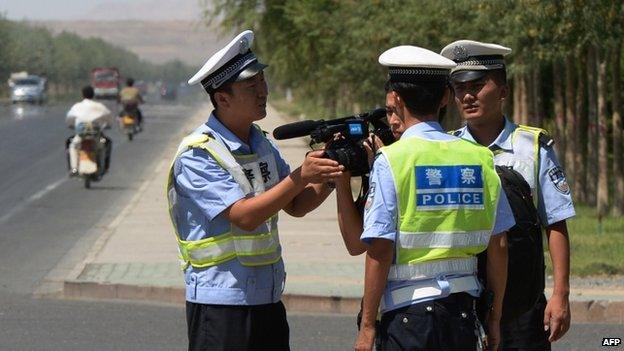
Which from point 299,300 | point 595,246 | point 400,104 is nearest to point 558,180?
point 400,104

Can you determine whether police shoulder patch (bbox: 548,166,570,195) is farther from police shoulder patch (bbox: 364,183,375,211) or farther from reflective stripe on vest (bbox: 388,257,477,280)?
police shoulder patch (bbox: 364,183,375,211)

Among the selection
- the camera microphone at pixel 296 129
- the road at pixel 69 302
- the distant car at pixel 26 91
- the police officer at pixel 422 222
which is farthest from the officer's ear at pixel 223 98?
the distant car at pixel 26 91

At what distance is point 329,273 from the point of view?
12641 mm

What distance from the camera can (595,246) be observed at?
47.4ft

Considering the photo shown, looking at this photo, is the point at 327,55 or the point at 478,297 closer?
the point at 478,297

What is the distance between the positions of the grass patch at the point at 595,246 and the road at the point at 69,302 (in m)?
2.24

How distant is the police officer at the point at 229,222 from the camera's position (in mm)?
4980

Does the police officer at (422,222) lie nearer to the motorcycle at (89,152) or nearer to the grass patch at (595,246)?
the grass patch at (595,246)

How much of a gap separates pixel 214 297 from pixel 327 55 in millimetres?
25178

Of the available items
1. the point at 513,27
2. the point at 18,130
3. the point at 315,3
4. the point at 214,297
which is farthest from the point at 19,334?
the point at 18,130

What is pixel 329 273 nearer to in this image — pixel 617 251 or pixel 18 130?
pixel 617 251

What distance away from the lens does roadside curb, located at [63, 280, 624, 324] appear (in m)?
10.7

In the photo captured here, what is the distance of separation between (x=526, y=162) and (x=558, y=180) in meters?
0.16

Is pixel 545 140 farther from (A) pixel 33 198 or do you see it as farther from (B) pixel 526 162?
(A) pixel 33 198
